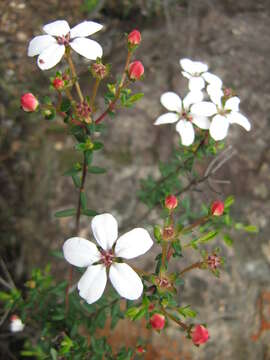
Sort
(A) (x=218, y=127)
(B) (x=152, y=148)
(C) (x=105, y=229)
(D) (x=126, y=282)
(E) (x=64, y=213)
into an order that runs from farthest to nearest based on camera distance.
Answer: (B) (x=152, y=148) < (E) (x=64, y=213) < (A) (x=218, y=127) < (C) (x=105, y=229) < (D) (x=126, y=282)

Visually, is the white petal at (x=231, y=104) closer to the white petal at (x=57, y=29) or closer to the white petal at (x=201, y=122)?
the white petal at (x=201, y=122)

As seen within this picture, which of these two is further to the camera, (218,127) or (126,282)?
(218,127)

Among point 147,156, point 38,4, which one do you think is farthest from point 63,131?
point 38,4

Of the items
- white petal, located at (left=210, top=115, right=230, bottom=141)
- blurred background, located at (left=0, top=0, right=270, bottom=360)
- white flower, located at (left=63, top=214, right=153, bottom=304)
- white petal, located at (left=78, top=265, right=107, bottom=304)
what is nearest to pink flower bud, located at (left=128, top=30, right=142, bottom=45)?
white petal, located at (left=210, top=115, right=230, bottom=141)

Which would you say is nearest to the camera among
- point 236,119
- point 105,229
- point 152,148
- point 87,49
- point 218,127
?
point 105,229

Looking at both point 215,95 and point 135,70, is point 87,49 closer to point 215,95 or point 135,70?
point 135,70

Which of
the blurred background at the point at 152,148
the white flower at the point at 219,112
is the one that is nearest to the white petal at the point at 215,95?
the white flower at the point at 219,112

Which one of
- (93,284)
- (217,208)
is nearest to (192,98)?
(217,208)

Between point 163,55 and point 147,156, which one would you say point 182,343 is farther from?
point 163,55
